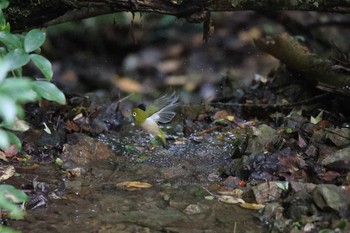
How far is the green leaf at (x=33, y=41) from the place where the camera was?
182 centimetres

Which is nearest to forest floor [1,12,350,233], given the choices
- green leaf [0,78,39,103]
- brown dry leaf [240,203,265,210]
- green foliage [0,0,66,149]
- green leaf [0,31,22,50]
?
brown dry leaf [240,203,265,210]

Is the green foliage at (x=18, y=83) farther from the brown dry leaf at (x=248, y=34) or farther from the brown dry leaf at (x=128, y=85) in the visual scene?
the brown dry leaf at (x=248, y=34)

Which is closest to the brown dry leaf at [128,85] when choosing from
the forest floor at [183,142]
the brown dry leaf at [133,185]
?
the forest floor at [183,142]

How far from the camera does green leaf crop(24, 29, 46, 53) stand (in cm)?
182

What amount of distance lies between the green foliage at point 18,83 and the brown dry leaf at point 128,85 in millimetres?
2947

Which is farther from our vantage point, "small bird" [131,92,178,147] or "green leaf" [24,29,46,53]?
"small bird" [131,92,178,147]

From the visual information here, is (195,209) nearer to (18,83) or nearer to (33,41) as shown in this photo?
(33,41)

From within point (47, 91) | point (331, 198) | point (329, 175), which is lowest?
point (329, 175)

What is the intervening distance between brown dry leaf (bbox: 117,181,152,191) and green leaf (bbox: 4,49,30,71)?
120 centimetres

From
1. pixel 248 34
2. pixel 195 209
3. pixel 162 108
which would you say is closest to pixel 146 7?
pixel 162 108

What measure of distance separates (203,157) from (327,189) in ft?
3.93

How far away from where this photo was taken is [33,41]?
1.85 m

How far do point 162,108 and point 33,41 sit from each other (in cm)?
177

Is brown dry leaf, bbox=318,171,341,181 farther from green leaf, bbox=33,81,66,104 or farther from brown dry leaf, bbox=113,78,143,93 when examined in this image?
brown dry leaf, bbox=113,78,143,93
